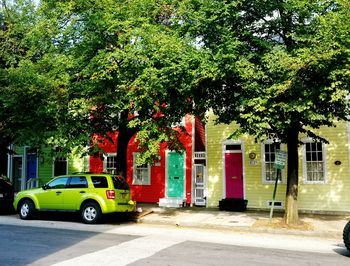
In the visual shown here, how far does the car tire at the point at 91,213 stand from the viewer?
41.2 feet

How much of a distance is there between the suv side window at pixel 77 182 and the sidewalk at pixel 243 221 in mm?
2483

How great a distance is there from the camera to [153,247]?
838cm

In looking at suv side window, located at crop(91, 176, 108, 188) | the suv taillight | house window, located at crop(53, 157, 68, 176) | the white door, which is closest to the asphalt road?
the suv taillight

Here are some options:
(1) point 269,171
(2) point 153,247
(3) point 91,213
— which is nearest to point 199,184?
(1) point 269,171

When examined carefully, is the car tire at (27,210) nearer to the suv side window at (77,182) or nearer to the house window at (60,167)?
the suv side window at (77,182)

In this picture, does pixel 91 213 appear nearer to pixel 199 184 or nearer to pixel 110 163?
pixel 199 184

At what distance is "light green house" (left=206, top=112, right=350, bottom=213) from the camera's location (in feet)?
50.4

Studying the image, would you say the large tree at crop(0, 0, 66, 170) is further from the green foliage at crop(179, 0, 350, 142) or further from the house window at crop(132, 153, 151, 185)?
the house window at crop(132, 153, 151, 185)

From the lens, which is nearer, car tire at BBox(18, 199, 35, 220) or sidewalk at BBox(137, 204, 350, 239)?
sidewalk at BBox(137, 204, 350, 239)

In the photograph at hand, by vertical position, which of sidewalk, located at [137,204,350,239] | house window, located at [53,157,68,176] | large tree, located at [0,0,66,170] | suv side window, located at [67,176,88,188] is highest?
large tree, located at [0,0,66,170]

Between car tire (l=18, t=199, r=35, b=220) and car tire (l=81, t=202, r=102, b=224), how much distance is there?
2.30 meters

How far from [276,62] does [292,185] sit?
4.40 m

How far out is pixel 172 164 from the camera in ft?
61.2

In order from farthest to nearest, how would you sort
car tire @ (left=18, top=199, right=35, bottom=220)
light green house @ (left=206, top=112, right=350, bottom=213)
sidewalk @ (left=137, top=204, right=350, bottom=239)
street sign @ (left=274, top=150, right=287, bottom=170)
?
light green house @ (left=206, top=112, right=350, bottom=213) < car tire @ (left=18, top=199, right=35, bottom=220) < street sign @ (left=274, top=150, right=287, bottom=170) < sidewalk @ (left=137, top=204, right=350, bottom=239)
